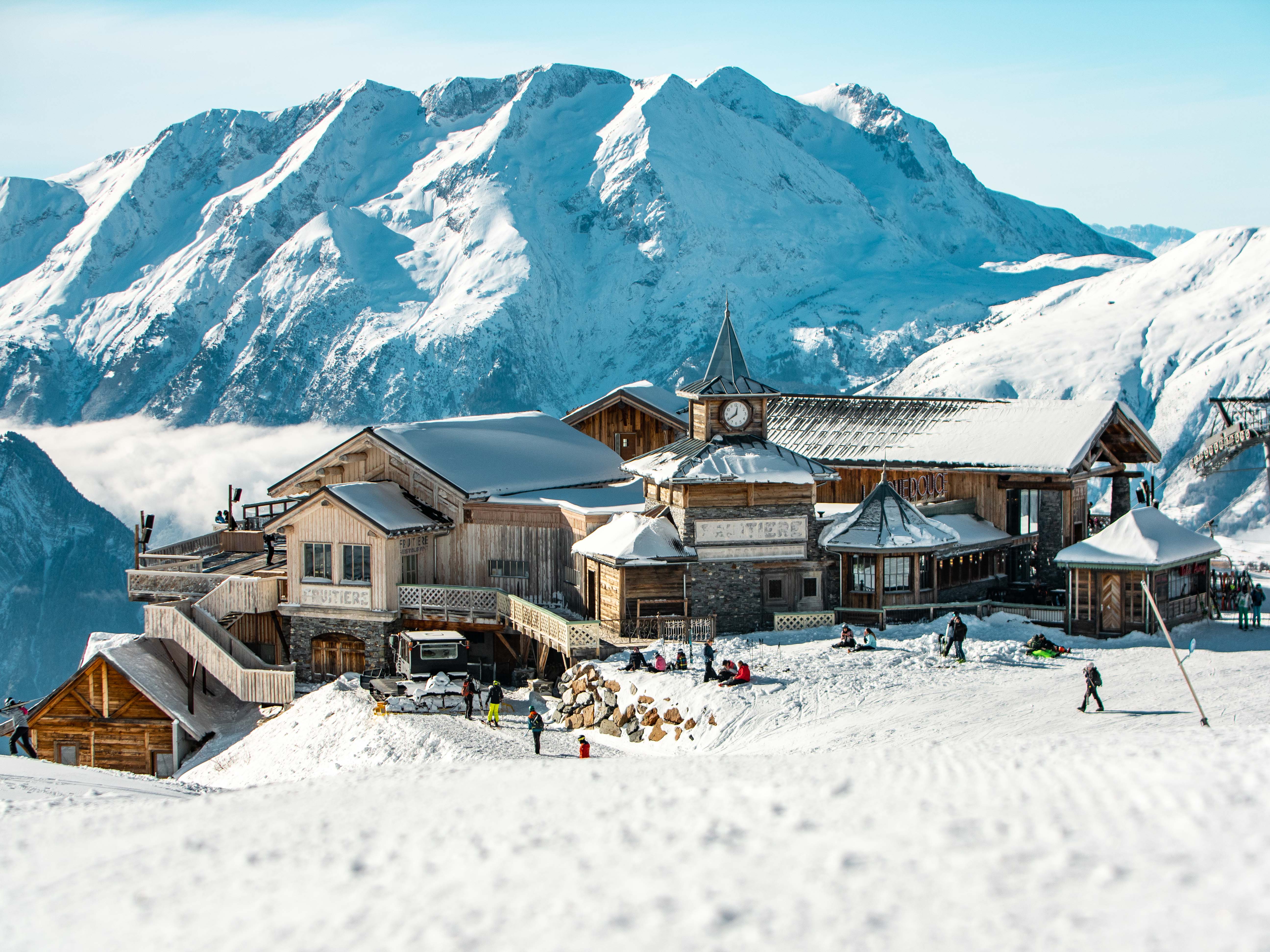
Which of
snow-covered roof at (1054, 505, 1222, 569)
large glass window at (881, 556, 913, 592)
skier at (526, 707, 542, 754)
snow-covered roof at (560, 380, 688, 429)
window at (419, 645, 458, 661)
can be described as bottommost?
skier at (526, 707, 542, 754)

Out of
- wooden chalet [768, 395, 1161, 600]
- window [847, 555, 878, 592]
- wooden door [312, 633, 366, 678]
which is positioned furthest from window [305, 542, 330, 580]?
wooden chalet [768, 395, 1161, 600]

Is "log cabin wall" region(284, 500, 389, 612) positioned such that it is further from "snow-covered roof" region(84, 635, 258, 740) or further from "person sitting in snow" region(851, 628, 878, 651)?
"person sitting in snow" region(851, 628, 878, 651)

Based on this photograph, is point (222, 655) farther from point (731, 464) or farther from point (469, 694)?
point (731, 464)

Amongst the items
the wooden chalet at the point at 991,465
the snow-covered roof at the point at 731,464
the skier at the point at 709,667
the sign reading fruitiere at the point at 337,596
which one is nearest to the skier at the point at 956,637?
the skier at the point at 709,667

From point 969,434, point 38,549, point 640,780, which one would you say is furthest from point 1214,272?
point 38,549

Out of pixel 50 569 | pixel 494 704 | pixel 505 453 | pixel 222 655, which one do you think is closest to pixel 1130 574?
pixel 494 704
